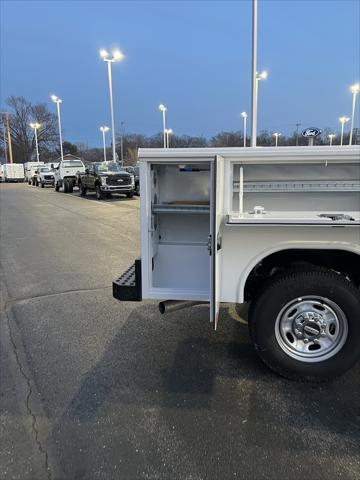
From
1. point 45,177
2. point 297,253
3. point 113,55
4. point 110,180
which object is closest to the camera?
point 297,253

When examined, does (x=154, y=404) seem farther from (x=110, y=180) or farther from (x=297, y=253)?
(x=110, y=180)

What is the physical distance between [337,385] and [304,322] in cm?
58

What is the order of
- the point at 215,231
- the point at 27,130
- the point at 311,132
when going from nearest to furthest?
the point at 215,231
the point at 311,132
the point at 27,130

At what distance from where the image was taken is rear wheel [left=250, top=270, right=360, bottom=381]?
3258mm

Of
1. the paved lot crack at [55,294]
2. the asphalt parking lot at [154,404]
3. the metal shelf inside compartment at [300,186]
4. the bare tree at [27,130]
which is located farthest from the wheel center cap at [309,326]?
the bare tree at [27,130]

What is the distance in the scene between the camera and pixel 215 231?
2979 millimetres

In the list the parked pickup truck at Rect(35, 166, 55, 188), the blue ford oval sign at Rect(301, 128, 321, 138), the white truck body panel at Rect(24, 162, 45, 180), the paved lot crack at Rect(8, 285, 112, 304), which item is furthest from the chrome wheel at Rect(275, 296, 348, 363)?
the white truck body panel at Rect(24, 162, 45, 180)

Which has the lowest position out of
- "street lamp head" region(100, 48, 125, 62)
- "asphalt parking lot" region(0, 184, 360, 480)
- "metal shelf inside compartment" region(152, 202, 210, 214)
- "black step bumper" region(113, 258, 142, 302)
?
"asphalt parking lot" region(0, 184, 360, 480)

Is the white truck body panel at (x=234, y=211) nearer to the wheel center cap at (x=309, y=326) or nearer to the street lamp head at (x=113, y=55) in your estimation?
the wheel center cap at (x=309, y=326)

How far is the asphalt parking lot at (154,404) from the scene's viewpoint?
2.61 metres

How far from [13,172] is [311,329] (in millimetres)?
65055

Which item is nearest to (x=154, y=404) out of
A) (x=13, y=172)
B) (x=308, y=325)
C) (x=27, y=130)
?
(x=308, y=325)

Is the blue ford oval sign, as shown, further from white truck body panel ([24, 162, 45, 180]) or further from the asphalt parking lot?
white truck body panel ([24, 162, 45, 180])

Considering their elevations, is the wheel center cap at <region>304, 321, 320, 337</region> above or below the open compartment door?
below
